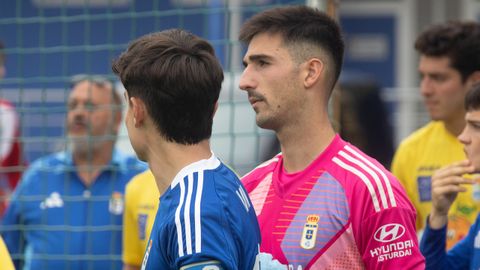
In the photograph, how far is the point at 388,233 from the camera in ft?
12.2

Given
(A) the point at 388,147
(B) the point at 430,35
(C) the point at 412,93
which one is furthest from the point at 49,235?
(C) the point at 412,93

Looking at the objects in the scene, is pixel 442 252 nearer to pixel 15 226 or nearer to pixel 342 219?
pixel 342 219

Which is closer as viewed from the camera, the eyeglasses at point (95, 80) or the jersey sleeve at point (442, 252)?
the jersey sleeve at point (442, 252)

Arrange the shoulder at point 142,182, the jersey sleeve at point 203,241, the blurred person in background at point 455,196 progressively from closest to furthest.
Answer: the jersey sleeve at point 203,241 < the blurred person in background at point 455,196 < the shoulder at point 142,182

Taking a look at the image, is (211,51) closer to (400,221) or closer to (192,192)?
(192,192)

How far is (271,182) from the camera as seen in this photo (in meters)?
4.08

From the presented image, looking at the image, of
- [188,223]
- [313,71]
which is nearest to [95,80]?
[313,71]

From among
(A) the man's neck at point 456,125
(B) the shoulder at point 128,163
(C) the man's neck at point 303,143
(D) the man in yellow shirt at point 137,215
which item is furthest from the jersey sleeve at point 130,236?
(C) the man's neck at point 303,143

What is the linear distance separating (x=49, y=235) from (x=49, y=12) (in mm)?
7268

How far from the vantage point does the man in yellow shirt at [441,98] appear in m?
5.61

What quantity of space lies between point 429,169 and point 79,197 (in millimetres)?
2084

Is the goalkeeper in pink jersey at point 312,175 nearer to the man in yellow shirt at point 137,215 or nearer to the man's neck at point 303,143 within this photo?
the man's neck at point 303,143

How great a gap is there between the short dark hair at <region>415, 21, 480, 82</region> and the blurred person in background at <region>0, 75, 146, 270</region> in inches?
71.6

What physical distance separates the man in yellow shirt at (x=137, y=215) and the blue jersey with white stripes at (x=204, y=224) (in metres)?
2.33
